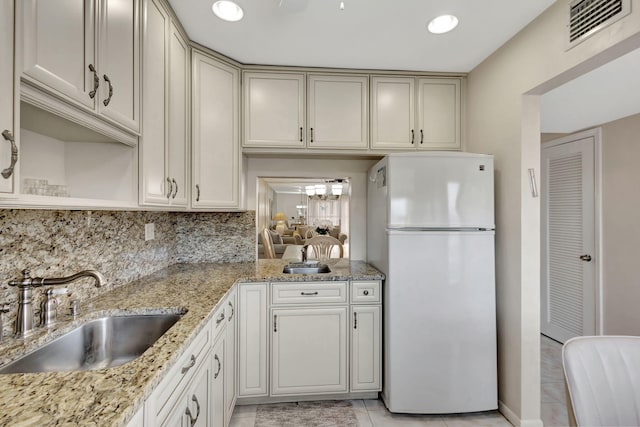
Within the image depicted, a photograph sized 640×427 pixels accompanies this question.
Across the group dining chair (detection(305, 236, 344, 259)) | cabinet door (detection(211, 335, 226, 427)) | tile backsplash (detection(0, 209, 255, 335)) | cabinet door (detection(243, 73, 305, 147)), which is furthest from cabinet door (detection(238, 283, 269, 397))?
cabinet door (detection(243, 73, 305, 147))

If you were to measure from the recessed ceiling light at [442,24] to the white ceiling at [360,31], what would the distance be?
0.12 ft

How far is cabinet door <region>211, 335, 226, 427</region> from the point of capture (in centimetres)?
145

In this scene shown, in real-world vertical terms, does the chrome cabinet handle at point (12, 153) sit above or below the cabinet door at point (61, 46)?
below

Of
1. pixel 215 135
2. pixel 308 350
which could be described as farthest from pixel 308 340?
pixel 215 135

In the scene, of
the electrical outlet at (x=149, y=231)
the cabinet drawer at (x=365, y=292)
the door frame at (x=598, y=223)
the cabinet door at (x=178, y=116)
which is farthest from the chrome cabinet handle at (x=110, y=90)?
the door frame at (x=598, y=223)

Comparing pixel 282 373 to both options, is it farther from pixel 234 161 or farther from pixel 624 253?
pixel 624 253

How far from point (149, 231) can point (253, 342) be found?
3.32ft

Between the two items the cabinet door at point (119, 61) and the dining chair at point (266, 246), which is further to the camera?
the dining chair at point (266, 246)

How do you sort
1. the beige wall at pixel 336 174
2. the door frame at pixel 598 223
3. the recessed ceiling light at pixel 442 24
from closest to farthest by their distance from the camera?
the recessed ceiling light at pixel 442 24 → the beige wall at pixel 336 174 → the door frame at pixel 598 223

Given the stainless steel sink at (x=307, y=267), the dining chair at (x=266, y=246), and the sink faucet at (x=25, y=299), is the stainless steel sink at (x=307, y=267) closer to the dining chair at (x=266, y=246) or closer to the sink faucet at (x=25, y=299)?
the dining chair at (x=266, y=246)

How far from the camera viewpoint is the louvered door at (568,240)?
9.52 feet

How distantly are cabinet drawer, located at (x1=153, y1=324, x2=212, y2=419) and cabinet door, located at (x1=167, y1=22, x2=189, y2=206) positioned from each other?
811 millimetres

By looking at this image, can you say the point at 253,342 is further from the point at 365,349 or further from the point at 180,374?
the point at 180,374

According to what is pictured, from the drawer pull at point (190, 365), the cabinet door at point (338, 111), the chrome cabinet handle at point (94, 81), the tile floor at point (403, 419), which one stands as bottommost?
the tile floor at point (403, 419)
